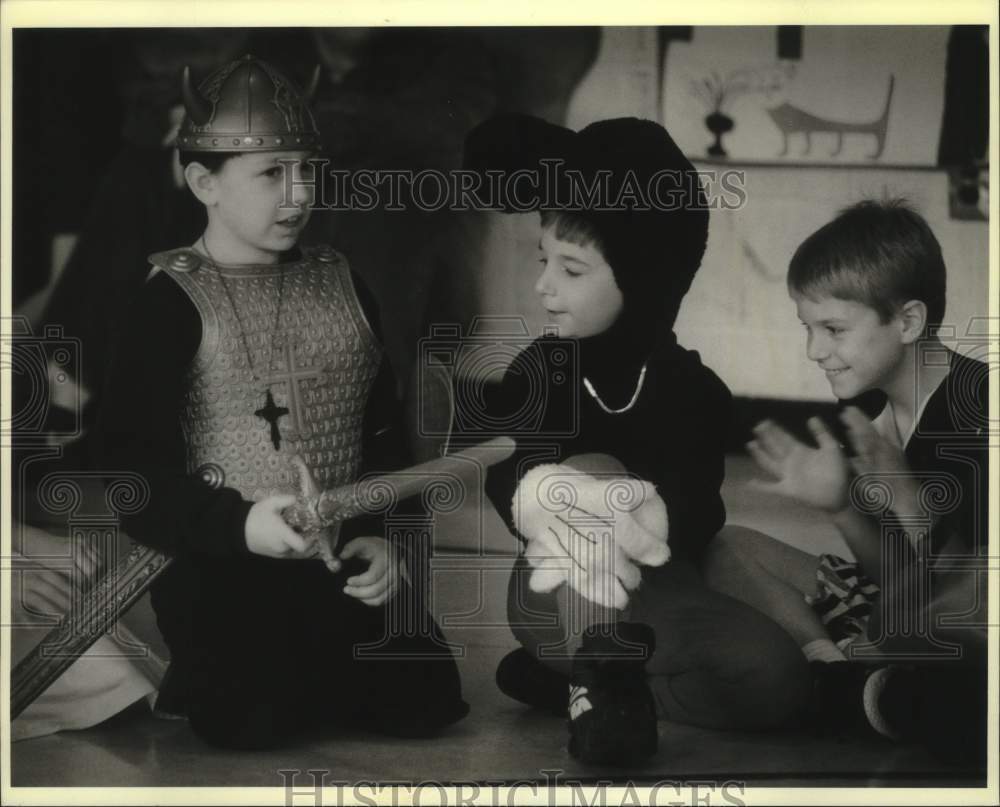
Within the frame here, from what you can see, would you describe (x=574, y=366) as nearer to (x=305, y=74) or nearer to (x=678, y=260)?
(x=678, y=260)

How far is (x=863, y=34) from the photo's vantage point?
15.8 feet

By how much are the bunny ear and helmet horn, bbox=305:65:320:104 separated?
112 centimetres

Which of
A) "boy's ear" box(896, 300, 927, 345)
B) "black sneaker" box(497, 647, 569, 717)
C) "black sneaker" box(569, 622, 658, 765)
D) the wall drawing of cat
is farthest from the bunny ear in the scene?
"boy's ear" box(896, 300, 927, 345)

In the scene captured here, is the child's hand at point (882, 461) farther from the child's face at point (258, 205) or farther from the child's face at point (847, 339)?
the child's face at point (258, 205)

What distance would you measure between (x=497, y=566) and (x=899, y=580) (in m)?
1.28

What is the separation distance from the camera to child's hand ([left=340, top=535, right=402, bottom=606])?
4.71 metres

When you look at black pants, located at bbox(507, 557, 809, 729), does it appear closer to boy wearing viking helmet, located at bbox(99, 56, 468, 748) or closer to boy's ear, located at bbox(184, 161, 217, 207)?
boy wearing viking helmet, located at bbox(99, 56, 468, 748)

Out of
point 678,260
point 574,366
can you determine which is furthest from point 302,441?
point 678,260

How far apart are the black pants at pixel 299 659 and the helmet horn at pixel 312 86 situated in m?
1.45

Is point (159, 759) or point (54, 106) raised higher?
point (54, 106)

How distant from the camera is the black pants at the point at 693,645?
473 centimetres

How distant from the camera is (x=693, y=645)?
4.73 meters

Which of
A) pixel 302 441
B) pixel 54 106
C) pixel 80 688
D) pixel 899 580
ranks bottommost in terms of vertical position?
pixel 80 688

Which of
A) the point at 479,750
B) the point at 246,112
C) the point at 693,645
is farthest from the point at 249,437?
the point at 693,645
